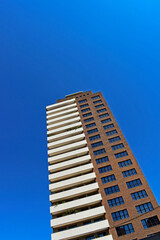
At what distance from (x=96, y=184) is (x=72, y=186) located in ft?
19.1

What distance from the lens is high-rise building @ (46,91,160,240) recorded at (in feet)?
88.0

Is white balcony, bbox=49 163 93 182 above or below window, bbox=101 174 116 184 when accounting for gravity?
above

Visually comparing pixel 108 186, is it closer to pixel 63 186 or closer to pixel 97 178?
pixel 97 178

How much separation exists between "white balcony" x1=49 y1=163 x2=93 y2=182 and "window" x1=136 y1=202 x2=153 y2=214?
1192cm

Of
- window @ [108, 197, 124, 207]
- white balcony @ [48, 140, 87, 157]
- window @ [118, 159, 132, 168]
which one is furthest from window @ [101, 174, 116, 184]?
white balcony @ [48, 140, 87, 157]

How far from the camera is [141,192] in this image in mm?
29781

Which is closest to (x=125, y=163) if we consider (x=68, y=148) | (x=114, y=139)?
(x=114, y=139)

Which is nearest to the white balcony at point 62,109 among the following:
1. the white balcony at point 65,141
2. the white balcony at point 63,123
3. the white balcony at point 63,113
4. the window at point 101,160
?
the white balcony at point 63,113

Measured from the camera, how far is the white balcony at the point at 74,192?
105 ft

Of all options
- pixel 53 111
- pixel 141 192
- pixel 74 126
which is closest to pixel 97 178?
pixel 141 192

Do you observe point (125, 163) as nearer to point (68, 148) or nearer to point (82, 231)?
point (68, 148)

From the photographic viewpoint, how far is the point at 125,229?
86.4 ft

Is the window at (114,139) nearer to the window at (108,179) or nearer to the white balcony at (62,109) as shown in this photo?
the window at (108,179)

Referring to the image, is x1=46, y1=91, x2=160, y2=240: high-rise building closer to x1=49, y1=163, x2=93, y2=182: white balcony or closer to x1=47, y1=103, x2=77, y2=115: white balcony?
x1=49, y1=163, x2=93, y2=182: white balcony
